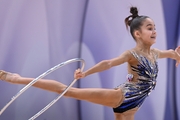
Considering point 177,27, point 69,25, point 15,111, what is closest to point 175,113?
point 177,27

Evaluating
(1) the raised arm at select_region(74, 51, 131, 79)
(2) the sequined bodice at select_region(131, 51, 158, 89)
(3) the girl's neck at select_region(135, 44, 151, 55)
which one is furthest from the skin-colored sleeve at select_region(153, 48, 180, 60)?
(1) the raised arm at select_region(74, 51, 131, 79)

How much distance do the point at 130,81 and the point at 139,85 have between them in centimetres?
8

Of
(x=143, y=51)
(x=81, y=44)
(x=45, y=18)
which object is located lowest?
(x=143, y=51)

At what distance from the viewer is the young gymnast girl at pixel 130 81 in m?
2.22

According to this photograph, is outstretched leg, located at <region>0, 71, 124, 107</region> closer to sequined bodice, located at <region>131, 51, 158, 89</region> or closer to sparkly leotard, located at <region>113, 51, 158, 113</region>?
sparkly leotard, located at <region>113, 51, 158, 113</region>

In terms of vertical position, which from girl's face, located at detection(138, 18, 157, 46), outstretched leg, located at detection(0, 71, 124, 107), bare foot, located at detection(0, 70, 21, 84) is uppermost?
girl's face, located at detection(138, 18, 157, 46)

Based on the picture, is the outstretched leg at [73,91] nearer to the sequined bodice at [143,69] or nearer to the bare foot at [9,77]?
the bare foot at [9,77]

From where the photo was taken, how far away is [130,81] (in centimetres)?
240

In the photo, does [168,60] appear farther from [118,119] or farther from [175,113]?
[118,119]

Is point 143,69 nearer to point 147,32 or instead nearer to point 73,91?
point 147,32

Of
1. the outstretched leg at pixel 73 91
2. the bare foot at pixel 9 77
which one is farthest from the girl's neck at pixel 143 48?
the bare foot at pixel 9 77

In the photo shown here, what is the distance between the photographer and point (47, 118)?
3074mm

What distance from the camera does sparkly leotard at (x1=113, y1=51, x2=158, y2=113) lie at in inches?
92.0

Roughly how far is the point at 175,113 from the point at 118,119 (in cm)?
135
